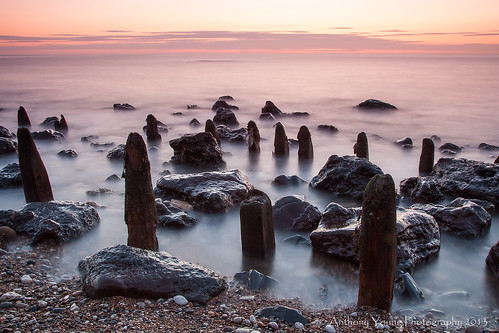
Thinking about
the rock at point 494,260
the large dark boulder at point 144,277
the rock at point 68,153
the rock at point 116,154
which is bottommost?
the rock at point 68,153

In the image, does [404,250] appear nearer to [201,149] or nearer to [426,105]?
[201,149]

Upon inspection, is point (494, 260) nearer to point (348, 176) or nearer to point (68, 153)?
point (348, 176)

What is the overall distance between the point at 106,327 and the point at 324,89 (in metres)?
40.1

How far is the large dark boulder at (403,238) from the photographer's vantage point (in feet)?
21.7

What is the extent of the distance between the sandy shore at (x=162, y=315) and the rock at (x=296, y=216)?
2445 mm

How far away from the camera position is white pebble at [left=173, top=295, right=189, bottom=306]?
→ 5.31 meters

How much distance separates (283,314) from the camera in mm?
5070

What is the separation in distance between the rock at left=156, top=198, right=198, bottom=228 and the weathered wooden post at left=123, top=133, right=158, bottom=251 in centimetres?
166

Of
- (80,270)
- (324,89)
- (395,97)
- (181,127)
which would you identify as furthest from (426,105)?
(80,270)

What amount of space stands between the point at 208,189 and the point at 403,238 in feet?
14.0

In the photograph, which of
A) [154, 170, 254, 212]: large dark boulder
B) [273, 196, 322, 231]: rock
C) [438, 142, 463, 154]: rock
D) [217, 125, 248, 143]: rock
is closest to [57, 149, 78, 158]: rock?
[217, 125, 248, 143]: rock

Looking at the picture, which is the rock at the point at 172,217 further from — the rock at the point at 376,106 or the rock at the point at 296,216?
the rock at the point at 376,106

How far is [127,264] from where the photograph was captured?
5.66 meters

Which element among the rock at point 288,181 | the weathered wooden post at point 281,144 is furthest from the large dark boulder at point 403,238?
the weathered wooden post at point 281,144
